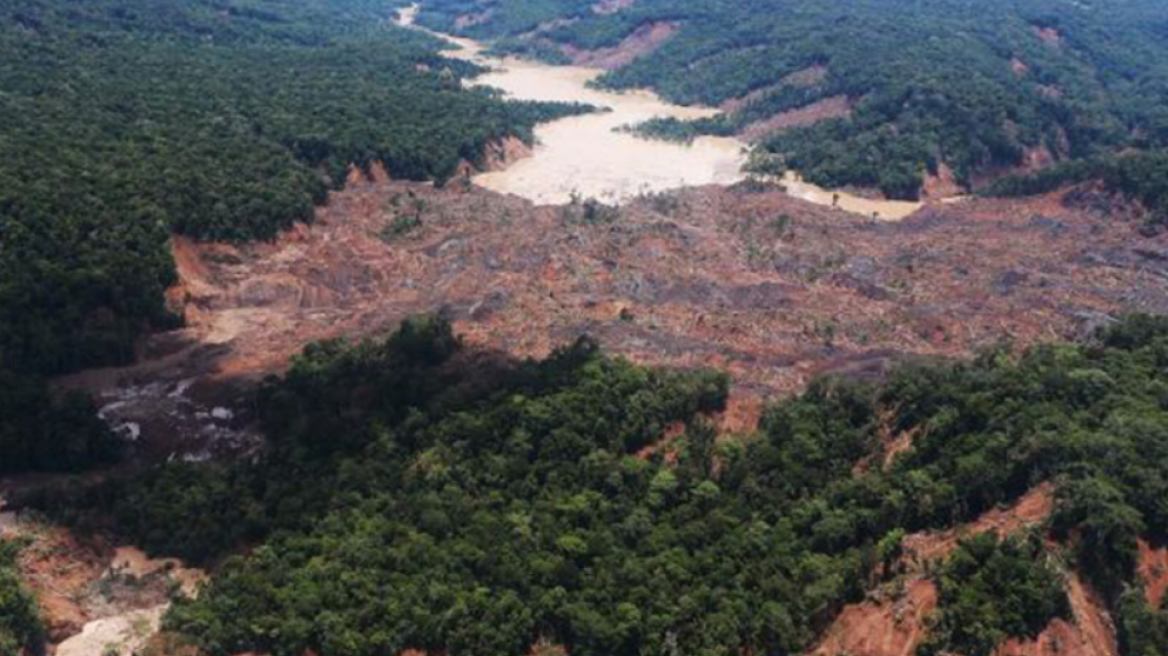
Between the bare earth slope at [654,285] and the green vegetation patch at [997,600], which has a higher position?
the green vegetation patch at [997,600]

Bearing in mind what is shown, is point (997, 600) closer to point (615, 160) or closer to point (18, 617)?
point (18, 617)

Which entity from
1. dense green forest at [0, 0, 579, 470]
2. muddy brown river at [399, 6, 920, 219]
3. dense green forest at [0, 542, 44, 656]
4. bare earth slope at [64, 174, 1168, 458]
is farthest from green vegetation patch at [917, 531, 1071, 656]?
muddy brown river at [399, 6, 920, 219]

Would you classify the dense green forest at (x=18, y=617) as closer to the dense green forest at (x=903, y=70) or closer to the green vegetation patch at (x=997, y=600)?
the green vegetation patch at (x=997, y=600)

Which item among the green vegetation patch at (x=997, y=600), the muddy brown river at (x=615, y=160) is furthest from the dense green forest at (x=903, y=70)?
the green vegetation patch at (x=997, y=600)

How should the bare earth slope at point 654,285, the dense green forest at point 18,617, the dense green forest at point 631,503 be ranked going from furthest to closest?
1. the bare earth slope at point 654,285
2. the dense green forest at point 18,617
3. the dense green forest at point 631,503

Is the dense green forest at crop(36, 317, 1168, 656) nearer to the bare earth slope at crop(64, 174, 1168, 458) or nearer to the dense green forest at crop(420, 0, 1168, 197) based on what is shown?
the bare earth slope at crop(64, 174, 1168, 458)

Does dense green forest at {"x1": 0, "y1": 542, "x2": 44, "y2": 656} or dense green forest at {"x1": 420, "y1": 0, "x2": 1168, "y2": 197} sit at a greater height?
dense green forest at {"x1": 420, "y1": 0, "x2": 1168, "y2": 197}
